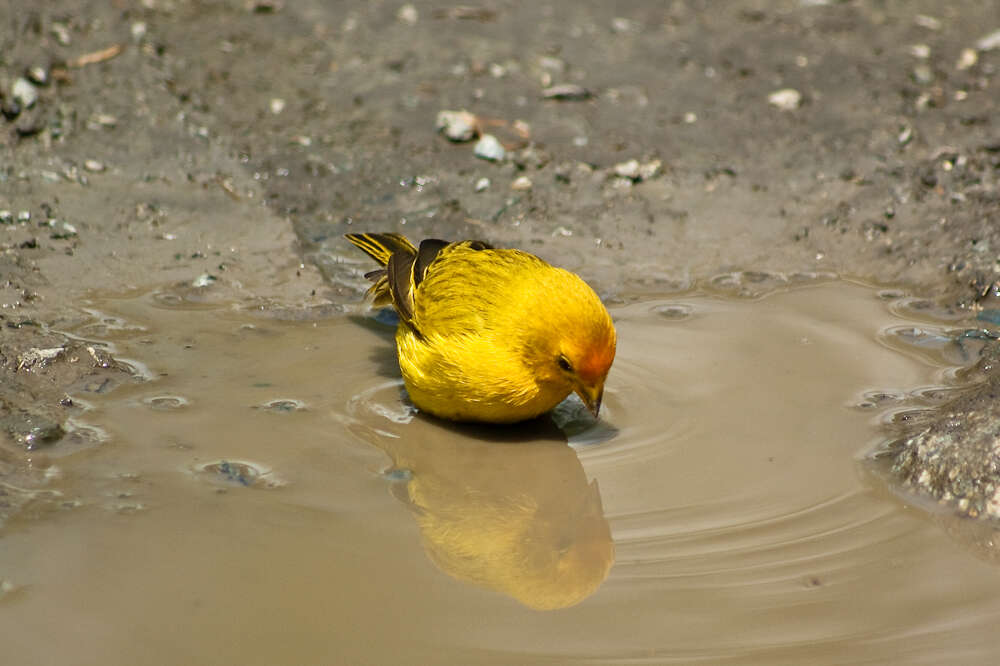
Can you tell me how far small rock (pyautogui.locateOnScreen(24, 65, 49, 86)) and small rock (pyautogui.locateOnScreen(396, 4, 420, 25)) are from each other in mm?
2670

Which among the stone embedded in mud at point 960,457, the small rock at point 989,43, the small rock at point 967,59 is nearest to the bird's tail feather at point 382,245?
the stone embedded in mud at point 960,457

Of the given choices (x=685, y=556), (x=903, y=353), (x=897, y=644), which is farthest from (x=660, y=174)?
(x=897, y=644)

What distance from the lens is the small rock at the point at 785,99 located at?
7797mm

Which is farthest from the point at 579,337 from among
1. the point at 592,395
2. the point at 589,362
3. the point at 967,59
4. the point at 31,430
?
the point at 967,59

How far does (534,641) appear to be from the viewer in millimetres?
3438

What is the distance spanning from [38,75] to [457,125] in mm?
2809

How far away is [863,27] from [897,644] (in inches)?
259

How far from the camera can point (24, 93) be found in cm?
722

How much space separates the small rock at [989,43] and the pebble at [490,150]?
3.99 meters

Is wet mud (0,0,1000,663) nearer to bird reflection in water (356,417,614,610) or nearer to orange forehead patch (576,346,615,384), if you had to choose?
bird reflection in water (356,417,614,610)

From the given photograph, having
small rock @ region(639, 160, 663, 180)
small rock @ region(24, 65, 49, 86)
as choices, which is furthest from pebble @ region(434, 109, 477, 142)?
small rock @ region(24, 65, 49, 86)

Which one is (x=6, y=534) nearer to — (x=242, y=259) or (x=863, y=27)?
(x=242, y=259)

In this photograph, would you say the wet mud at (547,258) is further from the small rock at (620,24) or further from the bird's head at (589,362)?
the bird's head at (589,362)

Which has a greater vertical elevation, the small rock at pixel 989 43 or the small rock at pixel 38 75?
the small rock at pixel 989 43
